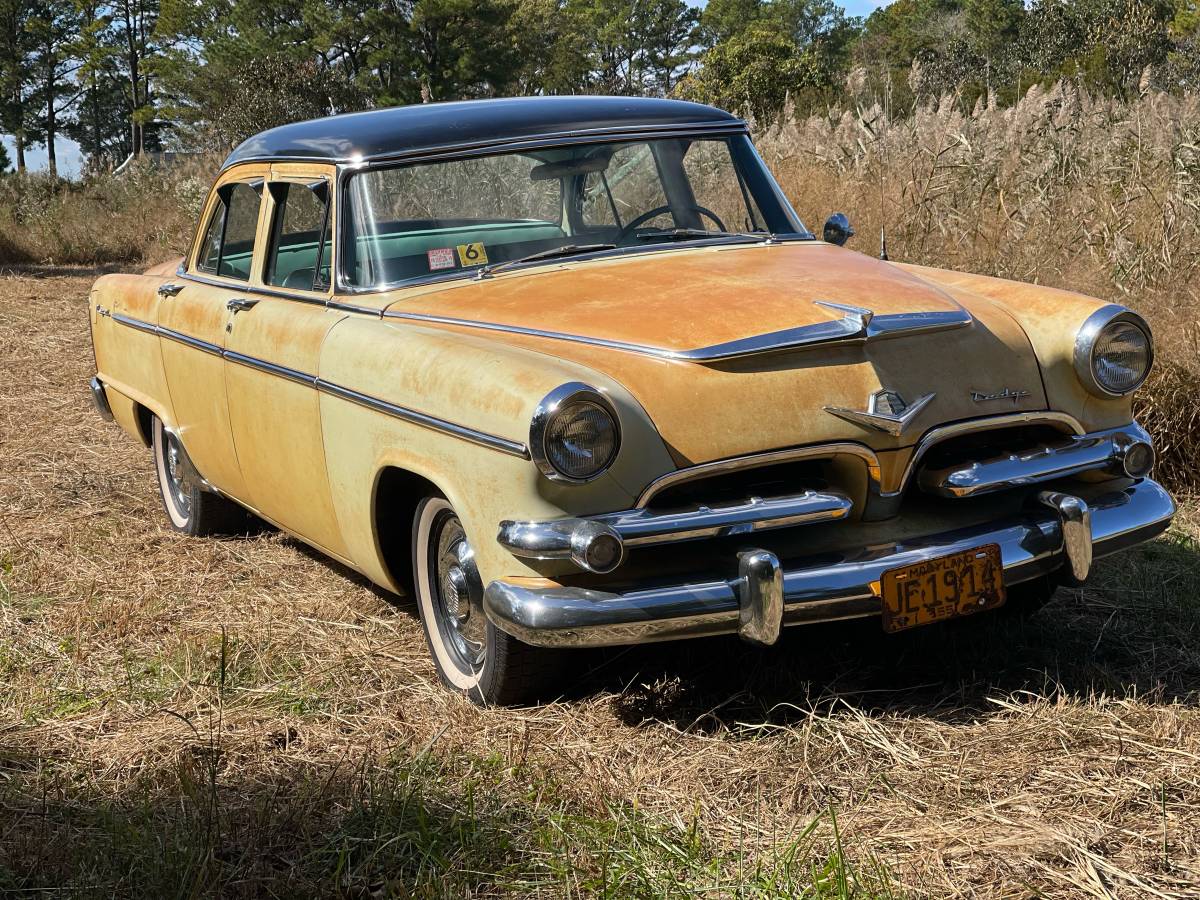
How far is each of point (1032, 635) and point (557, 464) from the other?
1722 millimetres

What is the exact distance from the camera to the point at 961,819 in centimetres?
271

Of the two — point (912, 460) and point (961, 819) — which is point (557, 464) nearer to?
point (912, 460)

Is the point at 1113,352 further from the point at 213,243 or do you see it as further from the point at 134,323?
the point at 134,323

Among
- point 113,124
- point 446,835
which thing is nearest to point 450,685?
point 446,835

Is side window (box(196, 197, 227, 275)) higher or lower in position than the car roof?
lower

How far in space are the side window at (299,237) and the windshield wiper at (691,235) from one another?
3.29 feet

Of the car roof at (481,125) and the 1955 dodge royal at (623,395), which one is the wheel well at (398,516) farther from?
the car roof at (481,125)

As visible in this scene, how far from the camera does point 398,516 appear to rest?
373 centimetres

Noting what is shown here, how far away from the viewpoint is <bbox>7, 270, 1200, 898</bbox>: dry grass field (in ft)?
8.39

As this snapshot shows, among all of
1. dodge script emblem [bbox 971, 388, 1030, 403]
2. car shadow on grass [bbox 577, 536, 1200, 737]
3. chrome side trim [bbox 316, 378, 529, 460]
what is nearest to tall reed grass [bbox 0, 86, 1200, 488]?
car shadow on grass [bbox 577, 536, 1200, 737]

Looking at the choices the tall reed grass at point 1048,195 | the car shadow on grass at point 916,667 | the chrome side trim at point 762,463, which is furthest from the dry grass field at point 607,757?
the tall reed grass at point 1048,195

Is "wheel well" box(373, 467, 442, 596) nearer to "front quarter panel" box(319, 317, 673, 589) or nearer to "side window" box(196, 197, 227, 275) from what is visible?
"front quarter panel" box(319, 317, 673, 589)

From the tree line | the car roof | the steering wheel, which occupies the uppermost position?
the tree line

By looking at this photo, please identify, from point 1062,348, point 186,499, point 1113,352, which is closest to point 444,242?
point 1062,348
